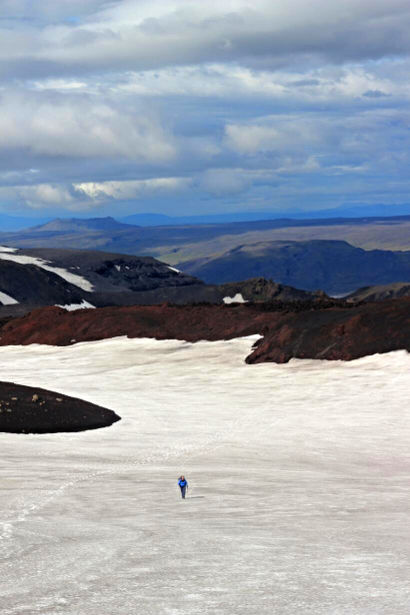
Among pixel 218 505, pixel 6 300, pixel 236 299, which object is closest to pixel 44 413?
pixel 218 505

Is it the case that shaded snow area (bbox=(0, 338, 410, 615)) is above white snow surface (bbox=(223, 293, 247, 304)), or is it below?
below

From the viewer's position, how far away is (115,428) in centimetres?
3709

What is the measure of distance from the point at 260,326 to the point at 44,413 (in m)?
36.8

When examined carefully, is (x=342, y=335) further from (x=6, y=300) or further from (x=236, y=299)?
(x=6, y=300)

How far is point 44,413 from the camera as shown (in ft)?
121

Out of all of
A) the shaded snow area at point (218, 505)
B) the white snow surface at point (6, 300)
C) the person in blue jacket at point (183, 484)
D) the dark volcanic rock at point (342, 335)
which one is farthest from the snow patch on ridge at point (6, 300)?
the person in blue jacket at point (183, 484)

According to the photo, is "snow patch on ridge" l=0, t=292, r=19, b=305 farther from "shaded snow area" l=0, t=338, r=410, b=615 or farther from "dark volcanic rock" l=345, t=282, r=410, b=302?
"shaded snow area" l=0, t=338, r=410, b=615

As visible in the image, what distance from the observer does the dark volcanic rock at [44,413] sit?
35.3 meters

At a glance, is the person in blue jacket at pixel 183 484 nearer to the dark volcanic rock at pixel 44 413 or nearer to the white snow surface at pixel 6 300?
the dark volcanic rock at pixel 44 413

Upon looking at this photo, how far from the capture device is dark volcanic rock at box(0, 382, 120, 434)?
35344 millimetres

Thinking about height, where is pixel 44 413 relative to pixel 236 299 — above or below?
below

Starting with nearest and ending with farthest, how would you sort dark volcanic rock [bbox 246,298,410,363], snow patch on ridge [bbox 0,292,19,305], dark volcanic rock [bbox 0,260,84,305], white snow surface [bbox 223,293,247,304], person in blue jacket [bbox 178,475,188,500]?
person in blue jacket [bbox 178,475,188,500] → dark volcanic rock [bbox 246,298,410,363] → snow patch on ridge [bbox 0,292,19,305] → white snow surface [bbox 223,293,247,304] → dark volcanic rock [bbox 0,260,84,305]

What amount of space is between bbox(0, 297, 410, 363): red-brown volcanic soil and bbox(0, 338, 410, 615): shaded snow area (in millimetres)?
7322

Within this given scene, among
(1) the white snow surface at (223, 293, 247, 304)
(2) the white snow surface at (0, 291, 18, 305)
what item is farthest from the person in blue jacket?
(1) the white snow surface at (223, 293, 247, 304)
